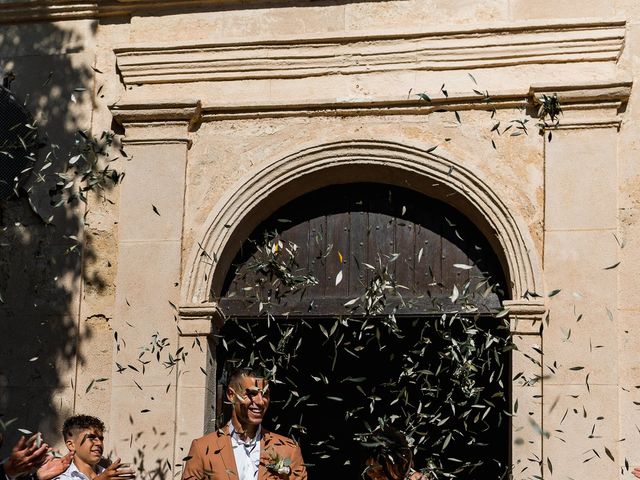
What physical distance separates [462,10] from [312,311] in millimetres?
2069

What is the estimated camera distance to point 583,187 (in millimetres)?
7520

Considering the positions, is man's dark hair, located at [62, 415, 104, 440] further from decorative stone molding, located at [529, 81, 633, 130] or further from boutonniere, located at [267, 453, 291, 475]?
decorative stone molding, located at [529, 81, 633, 130]

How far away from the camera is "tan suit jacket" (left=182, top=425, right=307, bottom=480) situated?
281 inches

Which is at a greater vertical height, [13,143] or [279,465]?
[13,143]

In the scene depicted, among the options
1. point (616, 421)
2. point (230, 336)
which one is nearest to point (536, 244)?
point (616, 421)

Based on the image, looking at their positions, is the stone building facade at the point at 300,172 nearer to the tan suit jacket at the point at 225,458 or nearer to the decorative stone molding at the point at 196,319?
the decorative stone molding at the point at 196,319

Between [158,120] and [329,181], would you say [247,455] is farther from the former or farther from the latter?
[158,120]

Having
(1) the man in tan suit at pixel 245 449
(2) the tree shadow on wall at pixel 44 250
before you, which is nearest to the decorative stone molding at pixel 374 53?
(2) the tree shadow on wall at pixel 44 250

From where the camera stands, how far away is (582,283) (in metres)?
7.39

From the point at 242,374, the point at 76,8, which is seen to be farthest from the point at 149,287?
the point at 76,8

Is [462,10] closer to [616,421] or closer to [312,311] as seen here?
[312,311]

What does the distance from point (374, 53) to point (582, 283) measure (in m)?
1.90

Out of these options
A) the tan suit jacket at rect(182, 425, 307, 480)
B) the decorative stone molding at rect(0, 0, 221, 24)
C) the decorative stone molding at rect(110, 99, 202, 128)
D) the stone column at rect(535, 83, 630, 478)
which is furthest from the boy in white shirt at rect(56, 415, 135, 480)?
the decorative stone molding at rect(0, 0, 221, 24)

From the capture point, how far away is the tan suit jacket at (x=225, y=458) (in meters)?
7.12
